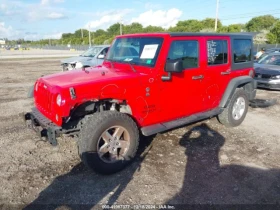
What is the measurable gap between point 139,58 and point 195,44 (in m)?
1.14

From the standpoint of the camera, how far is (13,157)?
4180mm

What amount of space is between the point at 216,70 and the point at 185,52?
3.12 feet

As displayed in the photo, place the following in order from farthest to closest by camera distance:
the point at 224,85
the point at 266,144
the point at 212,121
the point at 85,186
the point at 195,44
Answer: the point at 212,121 < the point at 224,85 < the point at 266,144 < the point at 195,44 < the point at 85,186

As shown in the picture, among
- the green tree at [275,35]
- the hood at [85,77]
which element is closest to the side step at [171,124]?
the hood at [85,77]

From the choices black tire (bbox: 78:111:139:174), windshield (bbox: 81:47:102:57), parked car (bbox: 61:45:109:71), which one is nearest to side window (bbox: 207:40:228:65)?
black tire (bbox: 78:111:139:174)

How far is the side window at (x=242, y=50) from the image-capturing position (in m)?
5.41

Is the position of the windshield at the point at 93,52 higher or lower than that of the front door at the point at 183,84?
higher

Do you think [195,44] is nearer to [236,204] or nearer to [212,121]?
[212,121]

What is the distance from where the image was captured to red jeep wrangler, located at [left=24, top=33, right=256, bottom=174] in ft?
11.1

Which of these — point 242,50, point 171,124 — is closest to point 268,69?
point 242,50

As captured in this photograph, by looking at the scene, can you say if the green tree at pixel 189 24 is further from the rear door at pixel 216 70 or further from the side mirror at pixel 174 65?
the side mirror at pixel 174 65

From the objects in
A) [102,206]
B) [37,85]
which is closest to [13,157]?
[37,85]

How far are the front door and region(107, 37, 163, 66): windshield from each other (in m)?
0.26

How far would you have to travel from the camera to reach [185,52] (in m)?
4.30
